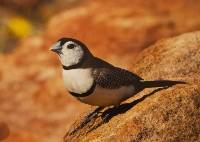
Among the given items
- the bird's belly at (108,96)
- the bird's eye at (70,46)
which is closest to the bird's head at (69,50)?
the bird's eye at (70,46)

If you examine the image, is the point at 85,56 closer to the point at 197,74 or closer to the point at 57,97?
the point at 197,74

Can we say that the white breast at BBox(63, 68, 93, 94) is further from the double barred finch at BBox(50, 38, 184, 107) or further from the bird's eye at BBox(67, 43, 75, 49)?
the bird's eye at BBox(67, 43, 75, 49)

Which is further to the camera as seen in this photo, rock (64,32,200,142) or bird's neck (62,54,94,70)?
bird's neck (62,54,94,70)

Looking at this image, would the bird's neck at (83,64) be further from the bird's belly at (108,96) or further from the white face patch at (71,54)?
the bird's belly at (108,96)

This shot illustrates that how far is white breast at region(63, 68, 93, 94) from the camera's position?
859cm

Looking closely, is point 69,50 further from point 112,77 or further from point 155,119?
point 155,119

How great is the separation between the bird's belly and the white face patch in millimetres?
414

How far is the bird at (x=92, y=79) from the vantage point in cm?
863

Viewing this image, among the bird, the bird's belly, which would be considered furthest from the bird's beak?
the bird's belly

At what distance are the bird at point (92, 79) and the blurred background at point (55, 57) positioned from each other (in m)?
6.16

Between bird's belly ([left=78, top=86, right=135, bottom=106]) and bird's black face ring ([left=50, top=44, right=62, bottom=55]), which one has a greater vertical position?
bird's black face ring ([left=50, top=44, right=62, bottom=55])

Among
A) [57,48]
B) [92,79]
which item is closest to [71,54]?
[57,48]

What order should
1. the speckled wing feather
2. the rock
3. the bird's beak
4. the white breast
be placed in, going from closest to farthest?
the rock, the white breast, the speckled wing feather, the bird's beak

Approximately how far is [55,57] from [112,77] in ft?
29.6
